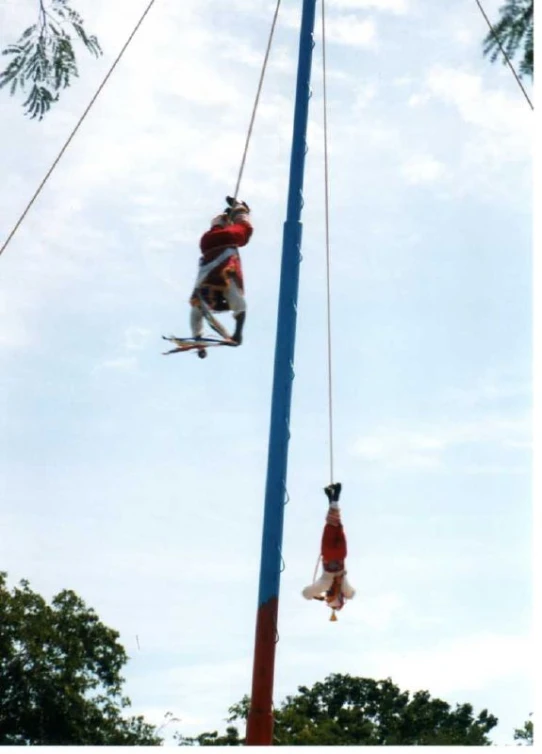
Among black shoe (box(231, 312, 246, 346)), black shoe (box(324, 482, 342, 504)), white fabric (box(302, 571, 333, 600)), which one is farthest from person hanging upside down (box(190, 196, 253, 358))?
white fabric (box(302, 571, 333, 600))

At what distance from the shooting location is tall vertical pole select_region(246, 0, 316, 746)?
5.32 metres

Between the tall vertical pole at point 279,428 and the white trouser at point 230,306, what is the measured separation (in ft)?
0.81

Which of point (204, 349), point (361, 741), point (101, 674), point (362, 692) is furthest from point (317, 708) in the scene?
point (204, 349)

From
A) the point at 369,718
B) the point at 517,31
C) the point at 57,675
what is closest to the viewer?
the point at 517,31

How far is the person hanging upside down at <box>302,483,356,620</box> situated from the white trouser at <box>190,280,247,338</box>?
1.38 metres

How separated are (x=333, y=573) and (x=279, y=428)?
3.37ft

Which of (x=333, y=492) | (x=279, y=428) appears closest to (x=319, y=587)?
(x=333, y=492)

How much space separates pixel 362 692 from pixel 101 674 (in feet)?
41.3

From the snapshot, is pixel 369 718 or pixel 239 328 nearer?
pixel 239 328

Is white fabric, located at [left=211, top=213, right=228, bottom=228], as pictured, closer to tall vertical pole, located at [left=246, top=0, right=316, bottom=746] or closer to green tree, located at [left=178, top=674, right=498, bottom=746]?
tall vertical pole, located at [left=246, top=0, right=316, bottom=746]

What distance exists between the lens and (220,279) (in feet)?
20.1

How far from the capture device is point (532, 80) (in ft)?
16.3

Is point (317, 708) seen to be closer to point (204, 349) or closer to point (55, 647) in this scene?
point (55, 647)

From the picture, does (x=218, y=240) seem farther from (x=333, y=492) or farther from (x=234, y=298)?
(x=333, y=492)
